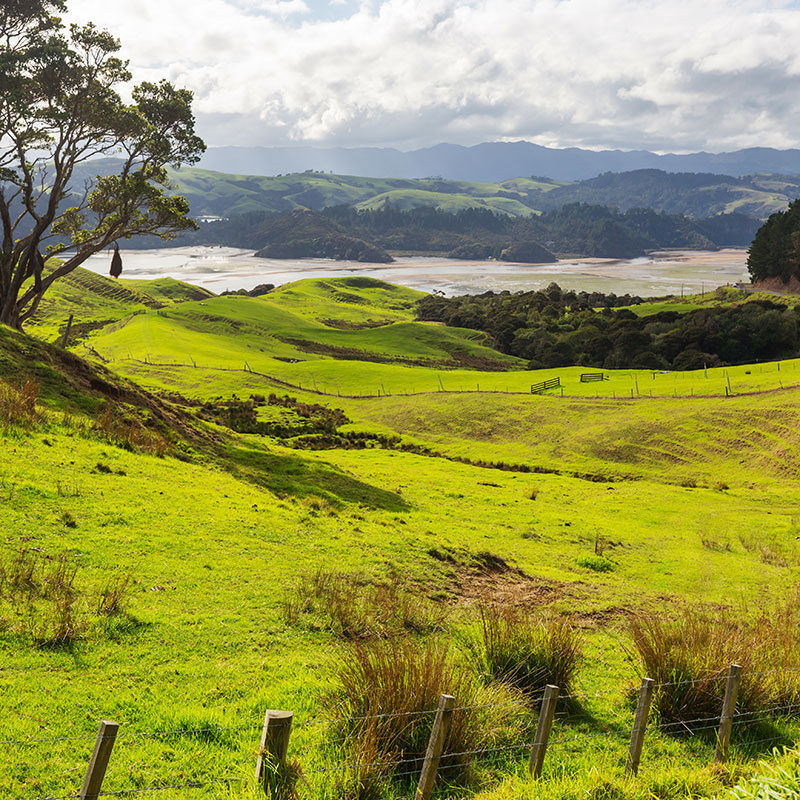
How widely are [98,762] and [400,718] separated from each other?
383cm

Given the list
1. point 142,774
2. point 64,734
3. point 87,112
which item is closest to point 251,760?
point 142,774

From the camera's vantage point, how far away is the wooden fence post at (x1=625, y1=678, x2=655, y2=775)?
306 inches

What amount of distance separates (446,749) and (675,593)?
55.8 ft

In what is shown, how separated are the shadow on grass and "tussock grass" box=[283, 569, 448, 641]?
41.5ft

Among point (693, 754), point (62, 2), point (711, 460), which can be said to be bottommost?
point (711, 460)

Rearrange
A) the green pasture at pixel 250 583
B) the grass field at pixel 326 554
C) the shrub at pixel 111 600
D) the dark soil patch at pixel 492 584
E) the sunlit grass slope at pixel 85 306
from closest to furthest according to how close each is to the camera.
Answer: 1. the green pasture at pixel 250 583
2. the grass field at pixel 326 554
3. the shrub at pixel 111 600
4. the dark soil patch at pixel 492 584
5. the sunlit grass slope at pixel 85 306

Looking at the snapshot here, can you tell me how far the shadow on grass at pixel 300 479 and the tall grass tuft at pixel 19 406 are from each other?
30.4 feet

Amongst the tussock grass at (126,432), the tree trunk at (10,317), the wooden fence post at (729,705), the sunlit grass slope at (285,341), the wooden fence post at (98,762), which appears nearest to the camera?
the wooden fence post at (98,762)

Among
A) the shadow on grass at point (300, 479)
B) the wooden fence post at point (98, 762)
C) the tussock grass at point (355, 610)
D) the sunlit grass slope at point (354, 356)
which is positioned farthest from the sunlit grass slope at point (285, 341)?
the wooden fence post at point (98, 762)

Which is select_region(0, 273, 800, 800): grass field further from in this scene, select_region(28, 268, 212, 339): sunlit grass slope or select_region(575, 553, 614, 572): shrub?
select_region(28, 268, 212, 339): sunlit grass slope

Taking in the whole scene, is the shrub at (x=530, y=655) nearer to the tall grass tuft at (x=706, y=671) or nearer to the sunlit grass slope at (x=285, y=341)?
the tall grass tuft at (x=706, y=671)

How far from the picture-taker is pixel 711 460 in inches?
2020

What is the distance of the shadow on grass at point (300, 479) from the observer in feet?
97.0

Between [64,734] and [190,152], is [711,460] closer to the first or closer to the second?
[190,152]
